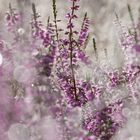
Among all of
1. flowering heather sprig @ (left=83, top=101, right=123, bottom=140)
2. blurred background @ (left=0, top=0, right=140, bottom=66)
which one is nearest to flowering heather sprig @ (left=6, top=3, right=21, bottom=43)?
flowering heather sprig @ (left=83, top=101, right=123, bottom=140)

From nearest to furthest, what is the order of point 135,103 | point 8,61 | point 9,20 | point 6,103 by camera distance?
point 6,103 → point 135,103 → point 8,61 → point 9,20

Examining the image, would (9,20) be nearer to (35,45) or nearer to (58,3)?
(35,45)

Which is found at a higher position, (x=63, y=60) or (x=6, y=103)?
(x=63, y=60)

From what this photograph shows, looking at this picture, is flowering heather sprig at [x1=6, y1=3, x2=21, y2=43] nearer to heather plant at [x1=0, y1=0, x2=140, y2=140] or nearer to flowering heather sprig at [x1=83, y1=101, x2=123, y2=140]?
heather plant at [x1=0, y1=0, x2=140, y2=140]

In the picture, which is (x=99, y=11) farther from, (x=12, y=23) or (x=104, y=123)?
(x=104, y=123)

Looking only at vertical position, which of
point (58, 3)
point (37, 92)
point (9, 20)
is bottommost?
point (37, 92)

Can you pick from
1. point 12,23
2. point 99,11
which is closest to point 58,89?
point 12,23

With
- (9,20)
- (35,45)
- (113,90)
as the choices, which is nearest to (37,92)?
(35,45)

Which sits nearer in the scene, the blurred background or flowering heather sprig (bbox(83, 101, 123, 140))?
flowering heather sprig (bbox(83, 101, 123, 140))

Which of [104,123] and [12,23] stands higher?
[12,23]
